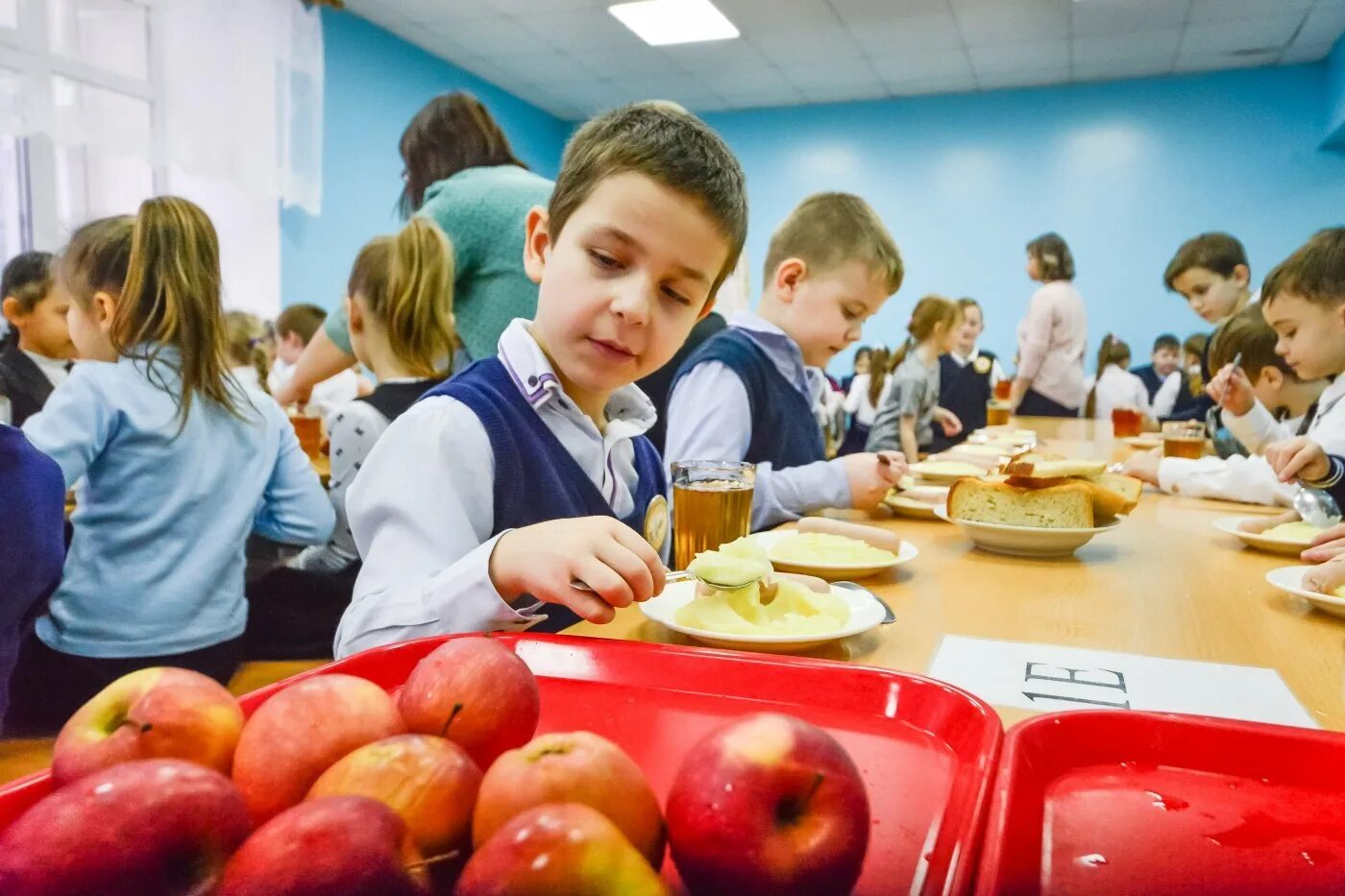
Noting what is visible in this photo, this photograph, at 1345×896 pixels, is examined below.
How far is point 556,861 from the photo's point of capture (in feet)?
0.88

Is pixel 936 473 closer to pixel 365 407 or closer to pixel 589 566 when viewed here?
pixel 365 407

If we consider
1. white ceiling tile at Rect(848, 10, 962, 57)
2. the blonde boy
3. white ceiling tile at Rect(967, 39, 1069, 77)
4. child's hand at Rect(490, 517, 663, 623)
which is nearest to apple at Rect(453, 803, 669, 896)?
child's hand at Rect(490, 517, 663, 623)

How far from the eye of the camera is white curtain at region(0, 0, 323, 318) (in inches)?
158

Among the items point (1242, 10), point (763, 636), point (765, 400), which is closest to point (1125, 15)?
point (1242, 10)

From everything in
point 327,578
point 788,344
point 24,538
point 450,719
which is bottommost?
point 327,578

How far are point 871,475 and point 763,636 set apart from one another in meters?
0.82

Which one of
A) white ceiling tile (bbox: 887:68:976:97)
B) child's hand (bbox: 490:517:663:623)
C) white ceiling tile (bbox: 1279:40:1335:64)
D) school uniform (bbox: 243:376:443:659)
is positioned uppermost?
white ceiling tile (bbox: 1279:40:1335:64)

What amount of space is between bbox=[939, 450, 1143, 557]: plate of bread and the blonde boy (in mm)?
438

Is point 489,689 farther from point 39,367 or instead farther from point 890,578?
point 39,367

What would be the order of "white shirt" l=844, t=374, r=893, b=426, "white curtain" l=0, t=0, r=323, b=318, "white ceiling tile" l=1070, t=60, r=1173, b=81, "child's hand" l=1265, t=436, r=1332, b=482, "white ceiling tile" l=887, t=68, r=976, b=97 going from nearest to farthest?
"child's hand" l=1265, t=436, r=1332, b=482 → "white curtain" l=0, t=0, r=323, b=318 → "white shirt" l=844, t=374, r=893, b=426 → "white ceiling tile" l=1070, t=60, r=1173, b=81 → "white ceiling tile" l=887, t=68, r=976, b=97

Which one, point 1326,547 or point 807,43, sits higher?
point 807,43

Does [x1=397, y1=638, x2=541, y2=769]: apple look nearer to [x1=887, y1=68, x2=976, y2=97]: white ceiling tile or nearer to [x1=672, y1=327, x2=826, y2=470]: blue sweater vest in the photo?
[x1=672, y1=327, x2=826, y2=470]: blue sweater vest

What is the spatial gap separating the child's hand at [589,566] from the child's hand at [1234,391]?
243 centimetres

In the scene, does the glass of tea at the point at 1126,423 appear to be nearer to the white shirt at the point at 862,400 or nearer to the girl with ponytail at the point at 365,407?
the white shirt at the point at 862,400
